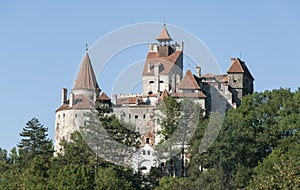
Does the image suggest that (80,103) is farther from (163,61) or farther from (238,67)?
(238,67)

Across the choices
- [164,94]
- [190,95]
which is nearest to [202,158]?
[190,95]

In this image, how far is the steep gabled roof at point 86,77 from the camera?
304 ft

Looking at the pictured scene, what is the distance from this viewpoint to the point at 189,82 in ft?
287

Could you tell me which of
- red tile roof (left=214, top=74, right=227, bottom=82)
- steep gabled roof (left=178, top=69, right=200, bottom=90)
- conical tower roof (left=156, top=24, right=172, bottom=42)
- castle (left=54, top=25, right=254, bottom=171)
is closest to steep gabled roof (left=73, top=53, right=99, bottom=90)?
castle (left=54, top=25, right=254, bottom=171)

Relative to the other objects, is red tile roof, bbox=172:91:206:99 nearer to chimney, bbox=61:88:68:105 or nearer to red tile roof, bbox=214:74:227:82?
red tile roof, bbox=214:74:227:82

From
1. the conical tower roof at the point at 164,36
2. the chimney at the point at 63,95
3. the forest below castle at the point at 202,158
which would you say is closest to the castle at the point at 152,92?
the chimney at the point at 63,95

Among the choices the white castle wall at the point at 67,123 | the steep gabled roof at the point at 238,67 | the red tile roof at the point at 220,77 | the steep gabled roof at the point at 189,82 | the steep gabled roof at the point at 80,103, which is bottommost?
the white castle wall at the point at 67,123

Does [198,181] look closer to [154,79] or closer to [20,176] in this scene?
[20,176]

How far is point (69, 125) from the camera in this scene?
9012 cm

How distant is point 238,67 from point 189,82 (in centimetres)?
764

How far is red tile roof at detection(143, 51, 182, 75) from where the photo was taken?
95000 millimetres

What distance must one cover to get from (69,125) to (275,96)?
851 inches

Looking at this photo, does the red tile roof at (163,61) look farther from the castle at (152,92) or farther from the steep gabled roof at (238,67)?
the steep gabled roof at (238,67)

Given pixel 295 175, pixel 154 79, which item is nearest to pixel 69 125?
pixel 154 79
